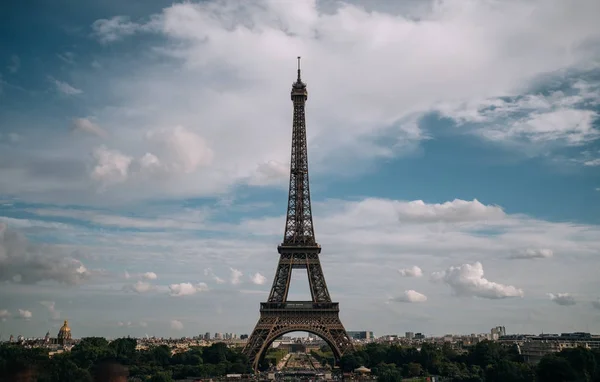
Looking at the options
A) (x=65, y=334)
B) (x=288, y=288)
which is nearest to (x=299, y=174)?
(x=288, y=288)

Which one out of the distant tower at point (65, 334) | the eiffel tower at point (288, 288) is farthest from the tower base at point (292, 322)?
the distant tower at point (65, 334)

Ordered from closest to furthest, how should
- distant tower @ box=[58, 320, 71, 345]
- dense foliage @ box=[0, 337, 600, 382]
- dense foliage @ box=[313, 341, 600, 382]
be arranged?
dense foliage @ box=[313, 341, 600, 382], dense foliage @ box=[0, 337, 600, 382], distant tower @ box=[58, 320, 71, 345]

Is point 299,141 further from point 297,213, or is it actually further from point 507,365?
point 507,365

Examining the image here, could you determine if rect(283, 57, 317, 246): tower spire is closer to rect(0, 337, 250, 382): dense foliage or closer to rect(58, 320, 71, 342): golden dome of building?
rect(0, 337, 250, 382): dense foliage

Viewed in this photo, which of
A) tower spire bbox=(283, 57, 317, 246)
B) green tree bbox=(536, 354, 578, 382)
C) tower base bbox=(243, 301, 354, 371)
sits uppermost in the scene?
tower spire bbox=(283, 57, 317, 246)

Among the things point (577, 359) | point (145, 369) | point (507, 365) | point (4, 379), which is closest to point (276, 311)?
point (145, 369)

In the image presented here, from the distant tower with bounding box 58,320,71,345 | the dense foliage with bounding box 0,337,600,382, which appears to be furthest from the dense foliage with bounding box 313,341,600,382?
the distant tower with bounding box 58,320,71,345

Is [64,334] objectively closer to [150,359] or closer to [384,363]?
[150,359]
